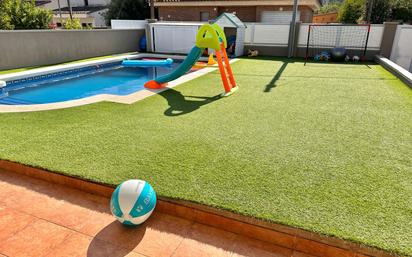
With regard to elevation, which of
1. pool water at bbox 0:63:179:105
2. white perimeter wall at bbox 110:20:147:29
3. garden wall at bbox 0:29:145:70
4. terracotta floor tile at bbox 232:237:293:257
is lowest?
pool water at bbox 0:63:179:105

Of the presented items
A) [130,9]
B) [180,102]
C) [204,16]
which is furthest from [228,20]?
[130,9]

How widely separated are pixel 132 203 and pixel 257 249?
1.35 metres

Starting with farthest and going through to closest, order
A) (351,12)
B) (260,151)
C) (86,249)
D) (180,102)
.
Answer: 1. (351,12)
2. (180,102)
3. (260,151)
4. (86,249)

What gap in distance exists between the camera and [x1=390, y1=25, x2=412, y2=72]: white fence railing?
13.3m

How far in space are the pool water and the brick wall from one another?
48.9 ft

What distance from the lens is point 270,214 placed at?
297 centimetres

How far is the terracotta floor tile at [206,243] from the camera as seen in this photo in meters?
2.76

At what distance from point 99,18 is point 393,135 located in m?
44.1

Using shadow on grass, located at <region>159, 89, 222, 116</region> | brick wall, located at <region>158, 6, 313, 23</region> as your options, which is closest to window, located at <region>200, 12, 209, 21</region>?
brick wall, located at <region>158, 6, 313, 23</region>

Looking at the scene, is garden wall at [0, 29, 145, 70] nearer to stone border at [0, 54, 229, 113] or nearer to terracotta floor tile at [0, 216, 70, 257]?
stone border at [0, 54, 229, 113]

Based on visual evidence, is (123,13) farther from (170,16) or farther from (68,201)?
(68,201)

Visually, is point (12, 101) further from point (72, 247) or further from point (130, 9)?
point (130, 9)

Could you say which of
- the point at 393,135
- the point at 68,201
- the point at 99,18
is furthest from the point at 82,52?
the point at 99,18

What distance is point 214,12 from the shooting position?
27.3 m
